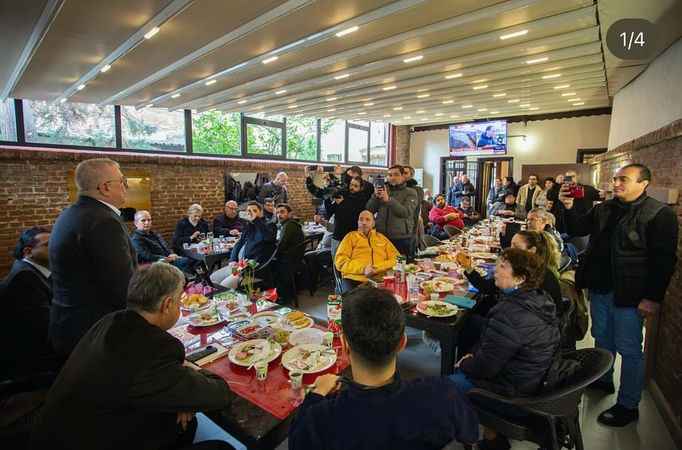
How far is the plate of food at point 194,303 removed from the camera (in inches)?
89.7

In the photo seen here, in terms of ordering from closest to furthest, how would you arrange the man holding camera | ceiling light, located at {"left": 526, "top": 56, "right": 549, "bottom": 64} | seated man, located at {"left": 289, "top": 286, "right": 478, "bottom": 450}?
seated man, located at {"left": 289, "top": 286, "right": 478, "bottom": 450}
the man holding camera
ceiling light, located at {"left": 526, "top": 56, "right": 549, "bottom": 64}

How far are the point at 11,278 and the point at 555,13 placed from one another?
479 centimetres

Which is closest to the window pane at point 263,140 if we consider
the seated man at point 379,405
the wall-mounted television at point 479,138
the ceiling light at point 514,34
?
the wall-mounted television at point 479,138

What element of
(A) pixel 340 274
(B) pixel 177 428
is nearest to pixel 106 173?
(B) pixel 177 428

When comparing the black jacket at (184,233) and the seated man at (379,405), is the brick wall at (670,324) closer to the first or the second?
the seated man at (379,405)

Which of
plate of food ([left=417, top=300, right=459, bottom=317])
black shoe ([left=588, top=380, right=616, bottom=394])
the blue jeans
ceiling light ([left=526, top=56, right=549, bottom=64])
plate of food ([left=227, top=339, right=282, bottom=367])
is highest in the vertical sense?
ceiling light ([left=526, top=56, right=549, bottom=64])

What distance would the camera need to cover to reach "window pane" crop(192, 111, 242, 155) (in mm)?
7555

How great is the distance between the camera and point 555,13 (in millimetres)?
3354

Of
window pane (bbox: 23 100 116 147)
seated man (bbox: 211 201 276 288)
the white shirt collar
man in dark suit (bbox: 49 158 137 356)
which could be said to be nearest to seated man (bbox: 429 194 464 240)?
seated man (bbox: 211 201 276 288)

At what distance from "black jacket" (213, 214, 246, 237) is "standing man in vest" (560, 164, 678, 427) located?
16.6ft

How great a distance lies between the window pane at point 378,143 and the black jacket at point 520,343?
10.4 meters

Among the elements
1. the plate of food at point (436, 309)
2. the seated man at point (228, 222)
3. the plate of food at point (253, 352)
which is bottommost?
the plate of food at point (253, 352)

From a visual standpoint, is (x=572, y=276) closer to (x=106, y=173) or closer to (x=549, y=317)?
(x=549, y=317)

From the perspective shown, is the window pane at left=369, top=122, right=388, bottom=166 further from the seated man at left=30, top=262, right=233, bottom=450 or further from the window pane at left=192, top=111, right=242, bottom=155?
the seated man at left=30, top=262, right=233, bottom=450
